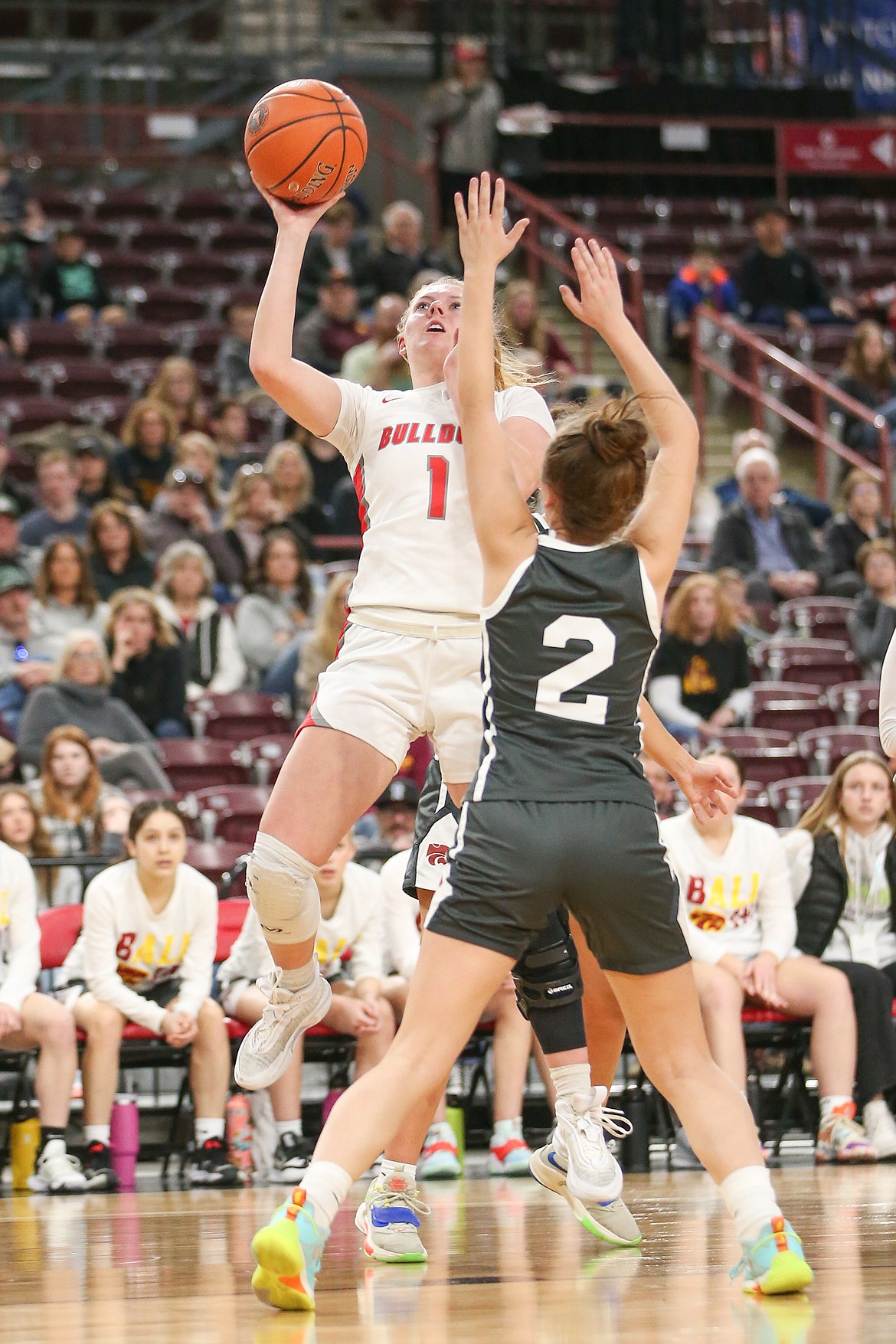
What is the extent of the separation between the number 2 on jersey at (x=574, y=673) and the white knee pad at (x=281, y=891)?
3.00ft

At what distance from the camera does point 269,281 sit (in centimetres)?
418

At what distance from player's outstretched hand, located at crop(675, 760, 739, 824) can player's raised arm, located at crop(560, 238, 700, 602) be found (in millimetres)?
443

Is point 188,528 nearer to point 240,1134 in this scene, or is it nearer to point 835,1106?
point 240,1134

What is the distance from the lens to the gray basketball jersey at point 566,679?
11.5 ft

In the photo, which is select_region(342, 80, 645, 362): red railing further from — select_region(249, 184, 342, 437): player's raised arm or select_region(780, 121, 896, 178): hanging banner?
select_region(249, 184, 342, 437): player's raised arm

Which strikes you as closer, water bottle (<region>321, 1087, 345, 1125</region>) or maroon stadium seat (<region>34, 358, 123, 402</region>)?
water bottle (<region>321, 1087, 345, 1125</region>)

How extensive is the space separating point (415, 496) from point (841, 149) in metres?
15.2

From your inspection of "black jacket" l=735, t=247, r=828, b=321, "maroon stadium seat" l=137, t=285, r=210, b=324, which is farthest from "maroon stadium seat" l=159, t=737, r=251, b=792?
"black jacket" l=735, t=247, r=828, b=321

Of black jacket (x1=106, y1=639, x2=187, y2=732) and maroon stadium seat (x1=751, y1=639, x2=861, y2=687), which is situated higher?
maroon stadium seat (x1=751, y1=639, x2=861, y2=687)

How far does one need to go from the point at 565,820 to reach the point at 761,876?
4.11 m

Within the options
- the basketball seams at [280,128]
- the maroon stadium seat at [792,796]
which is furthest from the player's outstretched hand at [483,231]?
the maroon stadium seat at [792,796]

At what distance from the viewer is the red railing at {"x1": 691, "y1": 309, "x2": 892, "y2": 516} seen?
42.8 ft

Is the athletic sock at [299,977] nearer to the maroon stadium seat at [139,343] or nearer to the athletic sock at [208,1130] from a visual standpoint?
the athletic sock at [208,1130]

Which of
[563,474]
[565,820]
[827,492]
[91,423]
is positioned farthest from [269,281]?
[827,492]
